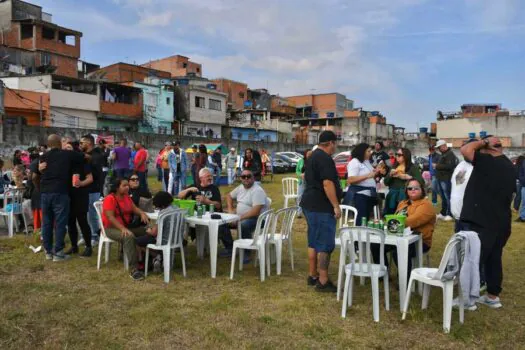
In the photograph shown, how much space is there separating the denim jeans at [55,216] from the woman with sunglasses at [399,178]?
4594 mm

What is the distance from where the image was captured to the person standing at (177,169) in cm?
1178

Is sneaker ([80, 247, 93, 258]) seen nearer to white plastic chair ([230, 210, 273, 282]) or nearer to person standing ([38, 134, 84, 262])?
person standing ([38, 134, 84, 262])

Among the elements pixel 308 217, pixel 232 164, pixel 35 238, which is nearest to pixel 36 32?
pixel 232 164

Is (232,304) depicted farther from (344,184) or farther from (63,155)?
(344,184)

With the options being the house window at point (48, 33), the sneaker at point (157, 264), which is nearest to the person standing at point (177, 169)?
the sneaker at point (157, 264)

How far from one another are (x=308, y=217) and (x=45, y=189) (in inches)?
141

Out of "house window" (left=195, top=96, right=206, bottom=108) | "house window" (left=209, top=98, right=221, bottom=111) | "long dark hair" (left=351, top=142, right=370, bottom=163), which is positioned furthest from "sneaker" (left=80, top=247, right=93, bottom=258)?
"house window" (left=209, top=98, right=221, bottom=111)

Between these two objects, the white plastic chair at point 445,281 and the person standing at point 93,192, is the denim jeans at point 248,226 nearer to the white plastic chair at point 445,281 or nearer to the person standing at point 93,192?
the white plastic chair at point 445,281

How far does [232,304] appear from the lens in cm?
441

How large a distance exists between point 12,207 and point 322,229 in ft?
19.1

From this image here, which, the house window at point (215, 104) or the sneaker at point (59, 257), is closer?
the sneaker at point (59, 257)

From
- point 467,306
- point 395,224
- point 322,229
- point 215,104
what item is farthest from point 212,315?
point 215,104

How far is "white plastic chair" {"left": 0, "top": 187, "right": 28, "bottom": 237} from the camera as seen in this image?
7.55 metres

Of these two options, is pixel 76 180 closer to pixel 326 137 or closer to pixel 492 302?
pixel 326 137
